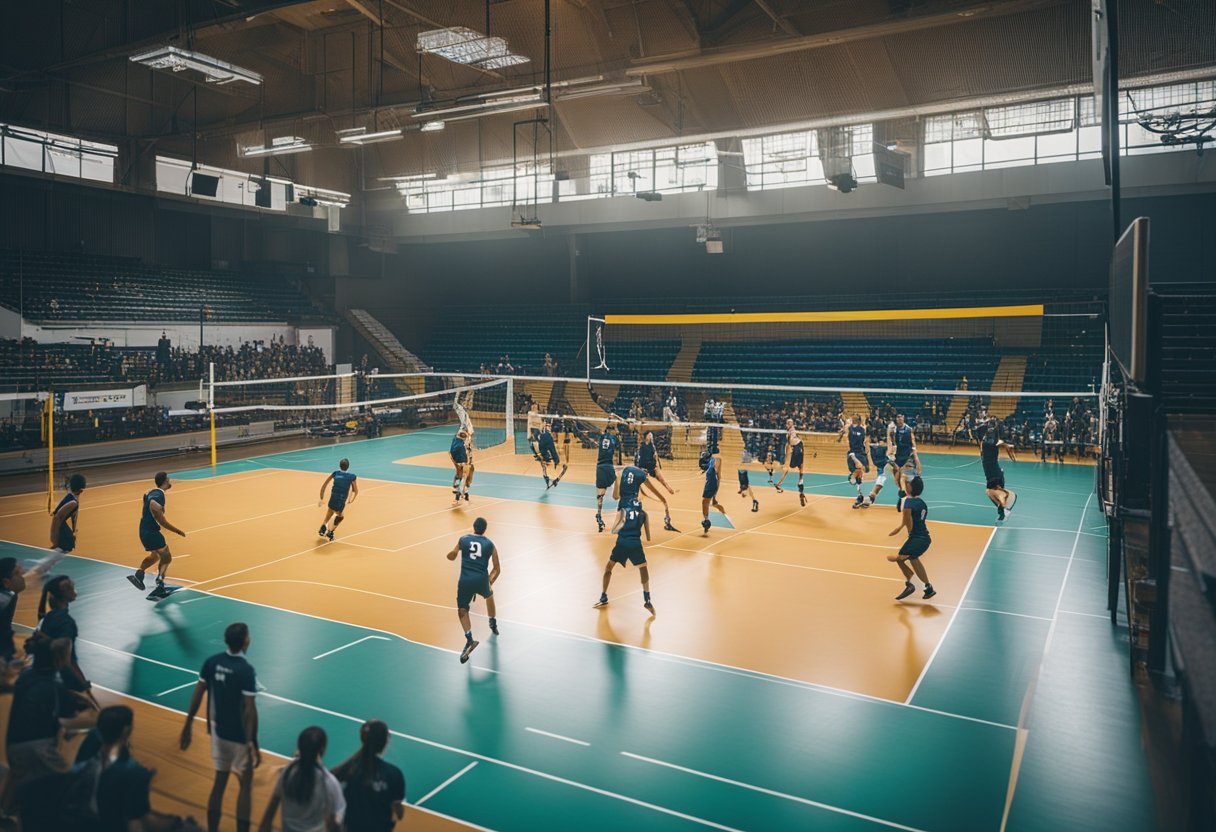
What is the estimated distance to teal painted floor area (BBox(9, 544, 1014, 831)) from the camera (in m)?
7.35

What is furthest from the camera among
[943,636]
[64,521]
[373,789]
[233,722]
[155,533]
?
[155,533]

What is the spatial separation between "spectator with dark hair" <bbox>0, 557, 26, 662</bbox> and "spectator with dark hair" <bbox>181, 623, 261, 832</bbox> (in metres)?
2.68

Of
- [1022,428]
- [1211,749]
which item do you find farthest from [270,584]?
Answer: [1022,428]

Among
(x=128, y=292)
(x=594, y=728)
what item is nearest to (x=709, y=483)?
(x=594, y=728)

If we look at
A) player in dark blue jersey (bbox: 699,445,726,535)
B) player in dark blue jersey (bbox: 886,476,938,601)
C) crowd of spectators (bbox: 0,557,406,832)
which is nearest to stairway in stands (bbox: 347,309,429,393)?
player in dark blue jersey (bbox: 699,445,726,535)

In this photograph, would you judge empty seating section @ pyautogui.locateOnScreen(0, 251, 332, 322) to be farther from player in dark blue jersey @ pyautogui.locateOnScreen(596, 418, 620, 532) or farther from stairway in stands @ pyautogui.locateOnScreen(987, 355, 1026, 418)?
stairway in stands @ pyautogui.locateOnScreen(987, 355, 1026, 418)

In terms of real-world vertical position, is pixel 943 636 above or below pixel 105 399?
below

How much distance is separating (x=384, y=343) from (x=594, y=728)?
3997cm

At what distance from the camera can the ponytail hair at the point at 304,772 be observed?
17.5ft

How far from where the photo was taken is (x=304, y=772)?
5.35m

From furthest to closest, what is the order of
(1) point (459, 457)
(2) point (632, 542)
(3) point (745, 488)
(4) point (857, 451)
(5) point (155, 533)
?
(3) point (745, 488) → (4) point (857, 451) → (1) point (459, 457) → (5) point (155, 533) → (2) point (632, 542)

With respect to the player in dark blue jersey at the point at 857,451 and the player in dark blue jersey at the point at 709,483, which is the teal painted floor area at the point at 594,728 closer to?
the player in dark blue jersey at the point at 709,483

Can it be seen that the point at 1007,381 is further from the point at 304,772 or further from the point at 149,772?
the point at 149,772

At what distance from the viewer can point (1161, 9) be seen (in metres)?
21.4
